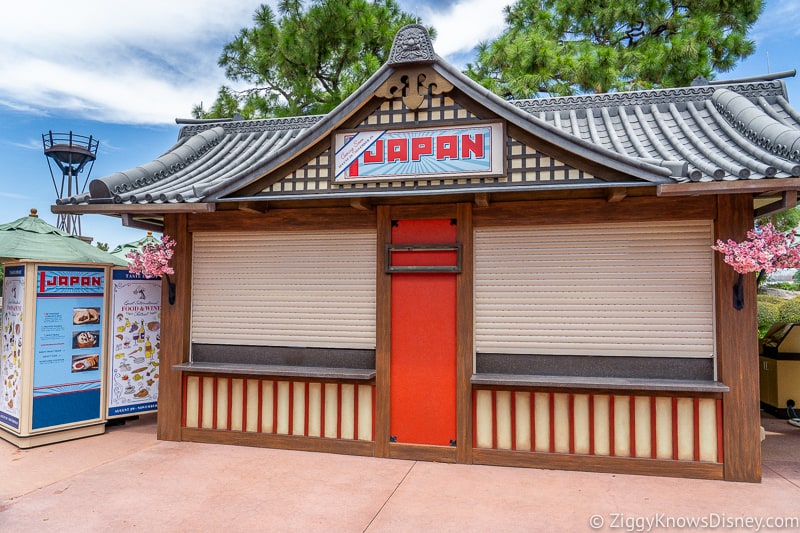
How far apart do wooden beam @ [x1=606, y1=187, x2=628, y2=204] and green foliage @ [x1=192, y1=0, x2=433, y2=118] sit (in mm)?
9482

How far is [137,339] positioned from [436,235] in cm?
422

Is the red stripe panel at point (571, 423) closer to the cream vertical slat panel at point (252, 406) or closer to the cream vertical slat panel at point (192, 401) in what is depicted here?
the cream vertical slat panel at point (252, 406)

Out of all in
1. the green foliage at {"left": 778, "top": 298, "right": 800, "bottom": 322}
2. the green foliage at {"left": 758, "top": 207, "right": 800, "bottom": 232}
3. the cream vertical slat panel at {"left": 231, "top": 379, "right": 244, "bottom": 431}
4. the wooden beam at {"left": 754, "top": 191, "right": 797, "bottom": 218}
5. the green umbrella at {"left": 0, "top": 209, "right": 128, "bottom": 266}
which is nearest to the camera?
the wooden beam at {"left": 754, "top": 191, "right": 797, "bottom": 218}

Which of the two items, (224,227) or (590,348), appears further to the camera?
(224,227)

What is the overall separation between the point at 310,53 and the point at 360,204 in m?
10.4

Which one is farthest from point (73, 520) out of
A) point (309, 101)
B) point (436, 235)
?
point (309, 101)

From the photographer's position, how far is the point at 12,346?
602 cm

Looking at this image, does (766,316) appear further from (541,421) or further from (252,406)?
(252,406)

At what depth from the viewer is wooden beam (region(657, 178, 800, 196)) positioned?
158 inches

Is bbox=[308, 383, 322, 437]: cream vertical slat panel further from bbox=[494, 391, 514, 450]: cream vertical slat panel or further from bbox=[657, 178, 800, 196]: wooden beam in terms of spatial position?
bbox=[657, 178, 800, 196]: wooden beam

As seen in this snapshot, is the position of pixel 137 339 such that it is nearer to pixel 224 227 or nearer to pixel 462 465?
pixel 224 227

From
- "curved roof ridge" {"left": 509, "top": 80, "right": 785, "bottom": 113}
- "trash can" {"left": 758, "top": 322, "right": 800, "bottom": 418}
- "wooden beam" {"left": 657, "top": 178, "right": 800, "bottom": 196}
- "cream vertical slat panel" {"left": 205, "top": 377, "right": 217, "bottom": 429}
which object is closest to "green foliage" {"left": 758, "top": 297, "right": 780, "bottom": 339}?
"trash can" {"left": 758, "top": 322, "right": 800, "bottom": 418}

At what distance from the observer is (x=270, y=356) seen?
230 inches

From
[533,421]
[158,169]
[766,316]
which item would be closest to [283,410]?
[533,421]
